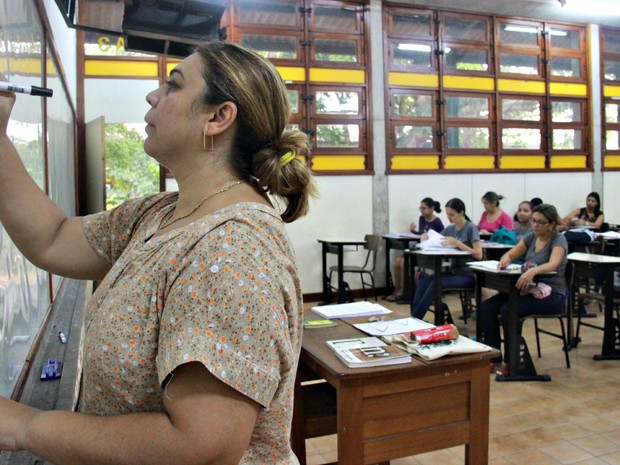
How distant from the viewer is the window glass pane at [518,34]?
7766mm

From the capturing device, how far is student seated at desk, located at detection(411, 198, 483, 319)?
4.88 meters

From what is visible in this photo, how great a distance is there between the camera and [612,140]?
8539 millimetres

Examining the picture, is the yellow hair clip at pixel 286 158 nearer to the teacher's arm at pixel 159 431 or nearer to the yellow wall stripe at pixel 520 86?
the teacher's arm at pixel 159 431

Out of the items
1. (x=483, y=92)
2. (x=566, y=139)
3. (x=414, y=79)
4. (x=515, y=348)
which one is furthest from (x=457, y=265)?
(x=566, y=139)

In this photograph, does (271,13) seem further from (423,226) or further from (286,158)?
(286,158)

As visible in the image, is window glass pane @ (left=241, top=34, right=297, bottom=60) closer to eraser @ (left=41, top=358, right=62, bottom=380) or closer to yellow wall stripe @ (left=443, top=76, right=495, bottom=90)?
yellow wall stripe @ (left=443, top=76, right=495, bottom=90)

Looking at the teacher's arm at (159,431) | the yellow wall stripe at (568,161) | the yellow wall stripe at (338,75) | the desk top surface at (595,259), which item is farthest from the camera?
the yellow wall stripe at (568,161)

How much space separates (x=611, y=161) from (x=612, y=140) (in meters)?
0.35

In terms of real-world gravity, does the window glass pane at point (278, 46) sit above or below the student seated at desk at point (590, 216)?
above

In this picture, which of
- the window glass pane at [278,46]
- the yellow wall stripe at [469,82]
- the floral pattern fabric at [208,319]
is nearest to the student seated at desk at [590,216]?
the yellow wall stripe at [469,82]

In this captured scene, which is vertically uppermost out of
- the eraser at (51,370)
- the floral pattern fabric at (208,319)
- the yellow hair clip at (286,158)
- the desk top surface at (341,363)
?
the yellow hair clip at (286,158)

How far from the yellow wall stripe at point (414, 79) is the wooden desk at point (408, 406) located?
5877 mm

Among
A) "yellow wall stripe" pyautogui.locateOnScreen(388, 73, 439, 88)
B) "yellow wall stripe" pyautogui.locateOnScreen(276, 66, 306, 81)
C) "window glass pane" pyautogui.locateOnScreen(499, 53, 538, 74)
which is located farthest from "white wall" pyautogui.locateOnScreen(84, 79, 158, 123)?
"window glass pane" pyautogui.locateOnScreen(499, 53, 538, 74)

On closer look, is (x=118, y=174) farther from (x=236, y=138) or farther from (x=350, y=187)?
(x=236, y=138)
